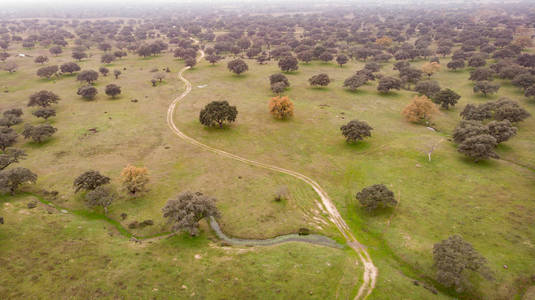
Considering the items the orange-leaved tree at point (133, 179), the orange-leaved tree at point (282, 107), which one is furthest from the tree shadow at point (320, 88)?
the orange-leaved tree at point (133, 179)

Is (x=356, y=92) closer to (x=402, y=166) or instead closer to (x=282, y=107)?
(x=282, y=107)

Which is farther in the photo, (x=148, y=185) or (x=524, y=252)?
(x=148, y=185)

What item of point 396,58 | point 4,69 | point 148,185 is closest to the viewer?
point 148,185

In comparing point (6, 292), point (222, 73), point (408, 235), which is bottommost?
point (408, 235)

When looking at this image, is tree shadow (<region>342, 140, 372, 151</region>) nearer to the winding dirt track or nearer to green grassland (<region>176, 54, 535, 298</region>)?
green grassland (<region>176, 54, 535, 298</region>)

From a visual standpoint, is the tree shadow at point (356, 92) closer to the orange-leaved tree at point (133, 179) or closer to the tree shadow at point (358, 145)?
the tree shadow at point (358, 145)

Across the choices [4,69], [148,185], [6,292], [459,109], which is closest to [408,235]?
[148,185]

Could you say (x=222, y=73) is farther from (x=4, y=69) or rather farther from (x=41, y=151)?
(x=4, y=69)

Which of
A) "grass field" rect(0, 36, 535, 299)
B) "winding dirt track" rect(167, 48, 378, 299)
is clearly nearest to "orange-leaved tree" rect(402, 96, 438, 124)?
"grass field" rect(0, 36, 535, 299)
